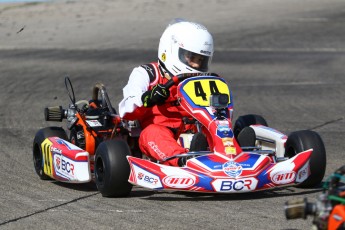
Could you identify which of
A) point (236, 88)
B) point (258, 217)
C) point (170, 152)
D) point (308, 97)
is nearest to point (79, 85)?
point (236, 88)

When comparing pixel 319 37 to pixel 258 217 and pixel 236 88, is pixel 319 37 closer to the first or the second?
pixel 236 88

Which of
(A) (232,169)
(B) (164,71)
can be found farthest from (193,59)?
(A) (232,169)

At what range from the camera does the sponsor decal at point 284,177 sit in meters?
6.68

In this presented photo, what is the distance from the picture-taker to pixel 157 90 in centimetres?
722

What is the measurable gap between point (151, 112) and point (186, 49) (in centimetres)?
55

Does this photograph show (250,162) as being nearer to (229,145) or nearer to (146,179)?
(229,145)

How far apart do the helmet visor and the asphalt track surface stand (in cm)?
106

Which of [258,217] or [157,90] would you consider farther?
[157,90]

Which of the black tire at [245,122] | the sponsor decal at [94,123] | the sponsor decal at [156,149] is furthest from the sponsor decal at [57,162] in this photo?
the black tire at [245,122]

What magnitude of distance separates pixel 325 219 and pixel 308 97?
8.21 meters

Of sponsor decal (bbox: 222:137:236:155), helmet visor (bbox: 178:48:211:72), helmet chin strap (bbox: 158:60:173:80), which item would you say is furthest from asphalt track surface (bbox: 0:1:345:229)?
helmet visor (bbox: 178:48:211:72)

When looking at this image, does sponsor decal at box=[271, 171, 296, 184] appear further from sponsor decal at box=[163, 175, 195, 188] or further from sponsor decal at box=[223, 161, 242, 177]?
sponsor decal at box=[163, 175, 195, 188]

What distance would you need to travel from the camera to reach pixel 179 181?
6598mm

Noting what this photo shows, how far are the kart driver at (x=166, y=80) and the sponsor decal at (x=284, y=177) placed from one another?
96 centimetres
